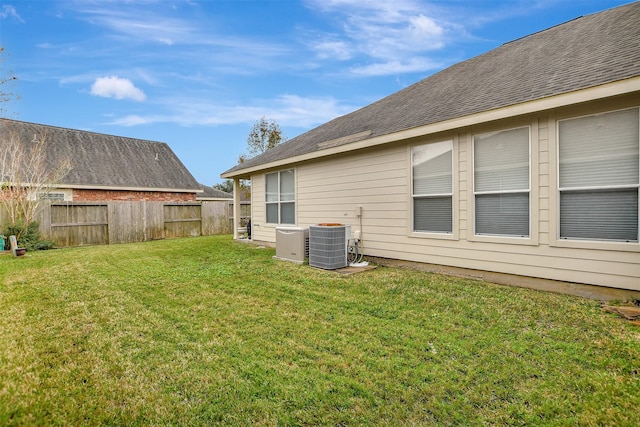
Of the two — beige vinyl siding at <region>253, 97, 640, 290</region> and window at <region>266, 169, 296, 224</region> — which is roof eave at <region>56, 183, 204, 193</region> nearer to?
window at <region>266, 169, 296, 224</region>

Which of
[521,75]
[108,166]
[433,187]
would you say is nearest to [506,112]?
[521,75]

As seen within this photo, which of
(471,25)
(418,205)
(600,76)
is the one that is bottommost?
(418,205)

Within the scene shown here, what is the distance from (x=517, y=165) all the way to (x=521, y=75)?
5.46ft

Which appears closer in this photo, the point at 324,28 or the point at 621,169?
the point at 621,169

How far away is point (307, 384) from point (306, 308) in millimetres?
1614

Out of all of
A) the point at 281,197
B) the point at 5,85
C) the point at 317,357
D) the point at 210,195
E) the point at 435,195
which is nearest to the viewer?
the point at 317,357

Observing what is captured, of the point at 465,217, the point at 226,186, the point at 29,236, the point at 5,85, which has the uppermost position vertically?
the point at 226,186

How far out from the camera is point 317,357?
2570mm

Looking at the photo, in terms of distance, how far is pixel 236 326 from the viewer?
3252 mm

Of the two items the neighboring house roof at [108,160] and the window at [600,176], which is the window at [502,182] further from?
the neighboring house roof at [108,160]

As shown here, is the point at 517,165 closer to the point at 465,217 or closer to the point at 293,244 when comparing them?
the point at 465,217

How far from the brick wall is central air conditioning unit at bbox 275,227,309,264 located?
39.9 feet

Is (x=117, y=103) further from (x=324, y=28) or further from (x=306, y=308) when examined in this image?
(x=306, y=308)

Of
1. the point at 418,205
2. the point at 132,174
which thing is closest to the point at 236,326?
the point at 418,205
